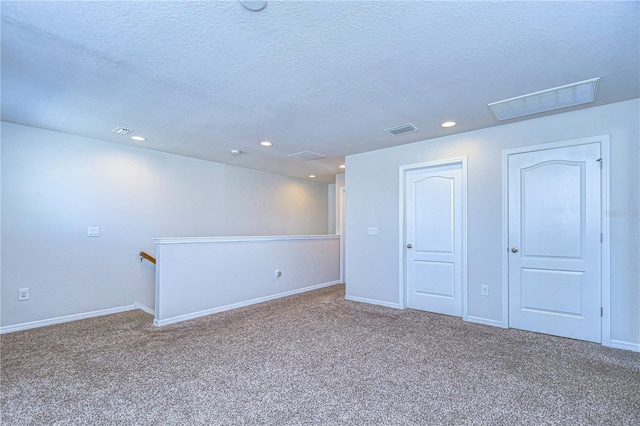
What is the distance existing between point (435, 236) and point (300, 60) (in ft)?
9.59

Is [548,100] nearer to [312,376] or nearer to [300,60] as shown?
[300,60]

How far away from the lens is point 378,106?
297cm

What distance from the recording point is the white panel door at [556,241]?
3.04 m

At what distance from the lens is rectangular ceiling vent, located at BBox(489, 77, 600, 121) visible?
2.57 m

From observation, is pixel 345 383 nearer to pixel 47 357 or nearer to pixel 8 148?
pixel 47 357

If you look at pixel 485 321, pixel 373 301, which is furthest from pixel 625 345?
pixel 373 301

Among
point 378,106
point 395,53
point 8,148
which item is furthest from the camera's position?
point 8,148

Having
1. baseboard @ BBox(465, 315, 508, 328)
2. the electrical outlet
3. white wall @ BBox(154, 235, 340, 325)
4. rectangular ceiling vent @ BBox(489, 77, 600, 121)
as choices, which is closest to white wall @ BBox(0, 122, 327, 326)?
the electrical outlet

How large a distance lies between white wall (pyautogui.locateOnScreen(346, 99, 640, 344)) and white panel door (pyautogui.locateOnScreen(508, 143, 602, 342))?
13 centimetres

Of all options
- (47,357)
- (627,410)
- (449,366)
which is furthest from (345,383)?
(47,357)

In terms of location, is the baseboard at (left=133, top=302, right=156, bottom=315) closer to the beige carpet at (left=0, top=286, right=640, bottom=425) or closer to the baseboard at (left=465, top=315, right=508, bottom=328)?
the beige carpet at (left=0, top=286, right=640, bottom=425)

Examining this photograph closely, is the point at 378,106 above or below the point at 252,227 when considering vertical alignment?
above

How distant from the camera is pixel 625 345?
9.32 feet

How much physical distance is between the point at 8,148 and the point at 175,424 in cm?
374
